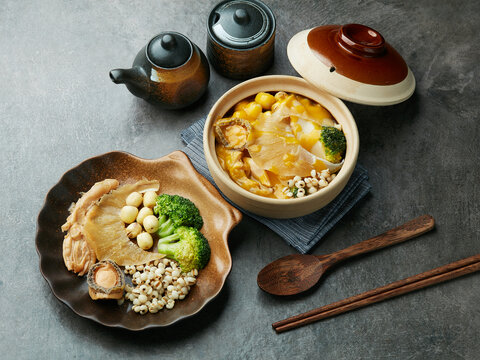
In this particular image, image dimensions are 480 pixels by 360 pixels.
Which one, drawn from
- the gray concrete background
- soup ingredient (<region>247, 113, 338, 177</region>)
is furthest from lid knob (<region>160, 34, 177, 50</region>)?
soup ingredient (<region>247, 113, 338, 177</region>)

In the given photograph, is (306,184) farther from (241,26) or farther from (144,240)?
(241,26)

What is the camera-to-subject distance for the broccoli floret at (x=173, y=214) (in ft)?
10.00

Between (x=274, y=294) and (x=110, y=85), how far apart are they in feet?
5.78

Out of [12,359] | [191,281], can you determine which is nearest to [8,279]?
[12,359]

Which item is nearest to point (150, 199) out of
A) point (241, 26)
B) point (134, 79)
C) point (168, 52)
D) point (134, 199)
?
point (134, 199)

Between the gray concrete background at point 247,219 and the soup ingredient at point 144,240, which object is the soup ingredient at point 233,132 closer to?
the gray concrete background at point 247,219

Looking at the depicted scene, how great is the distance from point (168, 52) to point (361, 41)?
1111mm

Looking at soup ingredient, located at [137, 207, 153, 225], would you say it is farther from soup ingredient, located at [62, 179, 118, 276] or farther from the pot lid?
the pot lid

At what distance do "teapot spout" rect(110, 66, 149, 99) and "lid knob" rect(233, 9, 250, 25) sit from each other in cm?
64

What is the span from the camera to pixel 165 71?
3.22 metres

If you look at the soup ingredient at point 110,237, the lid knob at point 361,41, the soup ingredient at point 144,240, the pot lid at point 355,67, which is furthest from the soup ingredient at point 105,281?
the lid knob at point 361,41

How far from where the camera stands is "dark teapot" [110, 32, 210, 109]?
126 inches

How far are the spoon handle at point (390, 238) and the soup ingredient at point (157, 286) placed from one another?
0.82 metres

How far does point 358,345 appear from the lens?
118 inches
